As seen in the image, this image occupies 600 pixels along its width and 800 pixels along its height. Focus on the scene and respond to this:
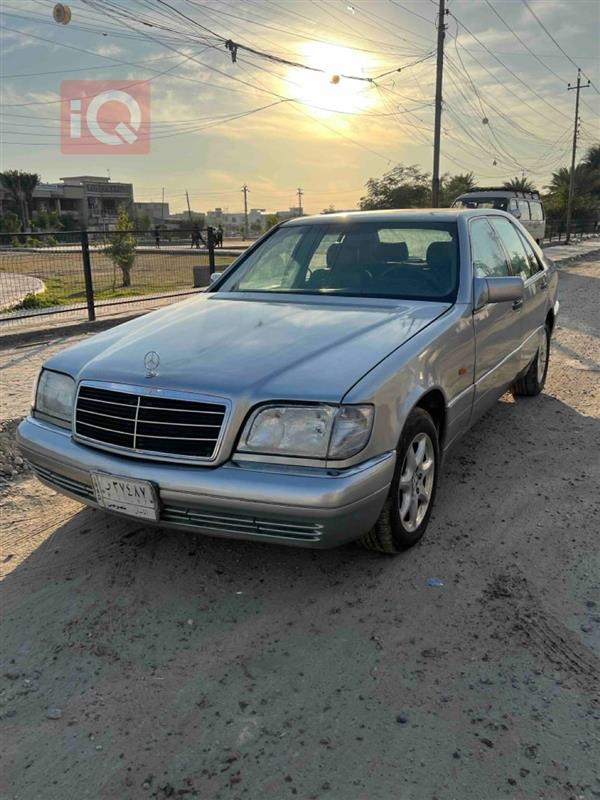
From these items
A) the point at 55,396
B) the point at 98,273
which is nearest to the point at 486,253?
the point at 55,396

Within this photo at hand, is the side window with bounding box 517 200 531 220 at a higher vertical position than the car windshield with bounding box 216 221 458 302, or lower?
higher

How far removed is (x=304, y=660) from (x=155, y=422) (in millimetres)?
1110

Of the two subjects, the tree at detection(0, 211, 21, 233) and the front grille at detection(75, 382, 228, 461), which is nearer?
the front grille at detection(75, 382, 228, 461)

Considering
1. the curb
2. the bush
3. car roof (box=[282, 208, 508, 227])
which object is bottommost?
the curb

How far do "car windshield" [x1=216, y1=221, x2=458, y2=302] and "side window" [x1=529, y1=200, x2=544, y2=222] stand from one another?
64.3 ft

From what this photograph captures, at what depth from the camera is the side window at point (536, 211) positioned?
2182 cm

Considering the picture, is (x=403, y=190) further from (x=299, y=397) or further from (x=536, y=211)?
(x=299, y=397)

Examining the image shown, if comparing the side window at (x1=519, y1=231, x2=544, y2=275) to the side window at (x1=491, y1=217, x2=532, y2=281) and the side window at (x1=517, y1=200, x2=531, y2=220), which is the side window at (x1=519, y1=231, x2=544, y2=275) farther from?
the side window at (x1=517, y1=200, x2=531, y2=220)

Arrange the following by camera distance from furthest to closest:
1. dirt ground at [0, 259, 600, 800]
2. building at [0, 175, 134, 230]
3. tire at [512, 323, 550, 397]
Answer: building at [0, 175, 134, 230] < tire at [512, 323, 550, 397] < dirt ground at [0, 259, 600, 800]

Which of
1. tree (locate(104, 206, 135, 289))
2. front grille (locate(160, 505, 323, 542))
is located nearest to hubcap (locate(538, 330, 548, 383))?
front grille (locate(160, 505, 323, 542))

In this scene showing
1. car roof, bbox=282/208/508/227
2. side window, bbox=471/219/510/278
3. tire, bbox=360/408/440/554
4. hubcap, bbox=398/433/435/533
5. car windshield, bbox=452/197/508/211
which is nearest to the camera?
tire, bbox=360/408/440/554

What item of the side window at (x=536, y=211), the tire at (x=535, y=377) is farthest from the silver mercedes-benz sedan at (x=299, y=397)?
the side window at (x=536, y=211)

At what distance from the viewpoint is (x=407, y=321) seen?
323cm

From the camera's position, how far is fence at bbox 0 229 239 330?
32.1 feet
